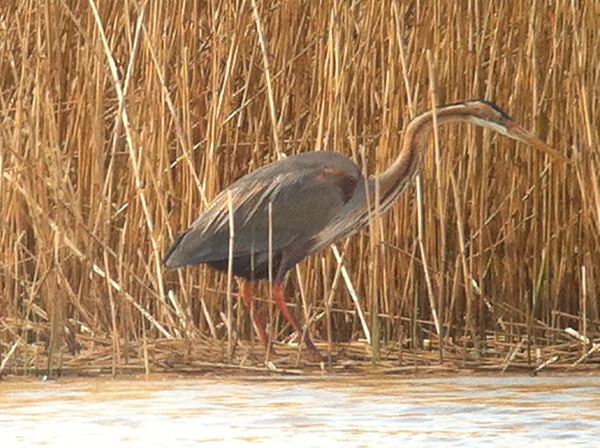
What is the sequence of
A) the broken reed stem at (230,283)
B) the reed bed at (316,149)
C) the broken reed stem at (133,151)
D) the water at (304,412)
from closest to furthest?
the water at (304,412) < the broken reed stem at (230,283) < the broken reed stem at (133,151) < the reed bed at (316,149)

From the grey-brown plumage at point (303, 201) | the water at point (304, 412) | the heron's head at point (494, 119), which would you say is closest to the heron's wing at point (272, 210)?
the grey-brown plumage at point (303, 201)

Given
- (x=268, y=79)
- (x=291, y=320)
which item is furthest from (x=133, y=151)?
(x=291, y=320)

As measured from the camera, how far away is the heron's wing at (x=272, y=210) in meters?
3.87

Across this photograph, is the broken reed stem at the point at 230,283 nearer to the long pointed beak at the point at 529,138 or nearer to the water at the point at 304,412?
the water at the point at 304,412

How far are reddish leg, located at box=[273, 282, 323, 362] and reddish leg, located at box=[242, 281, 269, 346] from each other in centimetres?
7

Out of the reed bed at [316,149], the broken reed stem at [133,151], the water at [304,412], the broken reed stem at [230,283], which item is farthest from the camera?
the reed bed at [316,149]

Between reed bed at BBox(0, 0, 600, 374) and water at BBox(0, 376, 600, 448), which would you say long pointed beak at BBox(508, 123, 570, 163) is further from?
water at BBox(0, 376, 600, 448)

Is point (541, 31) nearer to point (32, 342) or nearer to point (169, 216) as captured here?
point (169, 216)

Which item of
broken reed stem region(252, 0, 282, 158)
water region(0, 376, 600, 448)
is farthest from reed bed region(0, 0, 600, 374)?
water region(0, 376, 600, 448)

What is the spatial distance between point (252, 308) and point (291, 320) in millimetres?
107

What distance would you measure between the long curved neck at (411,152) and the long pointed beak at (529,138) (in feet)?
0.40

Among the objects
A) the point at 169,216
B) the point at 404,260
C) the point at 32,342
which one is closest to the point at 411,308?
the point at 404,260

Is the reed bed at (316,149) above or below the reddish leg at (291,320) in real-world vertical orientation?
above

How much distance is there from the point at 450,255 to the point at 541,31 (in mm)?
655
